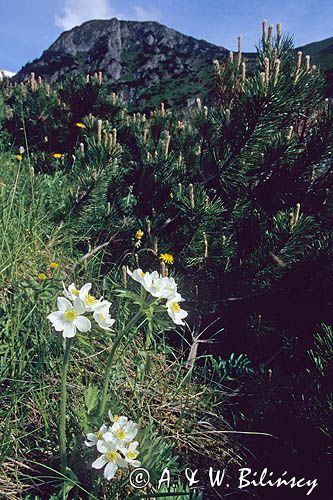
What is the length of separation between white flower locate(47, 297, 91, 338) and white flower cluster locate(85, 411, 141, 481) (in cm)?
29

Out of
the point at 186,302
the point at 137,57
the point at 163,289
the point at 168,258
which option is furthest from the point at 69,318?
the point at 137,57

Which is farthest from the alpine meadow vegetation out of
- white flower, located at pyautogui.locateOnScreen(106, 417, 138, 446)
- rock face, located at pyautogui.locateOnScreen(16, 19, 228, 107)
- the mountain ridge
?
rock face, located at pyautogui.locateOnScreen(16, 19, 228, 107)

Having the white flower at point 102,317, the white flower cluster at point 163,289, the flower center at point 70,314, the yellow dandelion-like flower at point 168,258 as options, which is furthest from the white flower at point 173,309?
the yellow dandelion-like flower at point 168,258

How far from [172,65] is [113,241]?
348 feet

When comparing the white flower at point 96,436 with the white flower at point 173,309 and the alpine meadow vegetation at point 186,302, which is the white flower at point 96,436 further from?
the white flower at point 173,309

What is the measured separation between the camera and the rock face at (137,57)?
291 feet

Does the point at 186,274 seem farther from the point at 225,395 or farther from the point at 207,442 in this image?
the point at 207,442

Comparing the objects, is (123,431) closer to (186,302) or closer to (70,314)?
(70,314)

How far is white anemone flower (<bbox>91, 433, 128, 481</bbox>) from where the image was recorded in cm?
119

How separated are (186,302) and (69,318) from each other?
128 centimetres

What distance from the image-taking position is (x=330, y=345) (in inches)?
58.3

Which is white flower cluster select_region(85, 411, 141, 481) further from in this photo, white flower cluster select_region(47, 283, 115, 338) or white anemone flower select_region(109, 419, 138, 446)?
white flower cluster select_region(47, 283, 115, 338)

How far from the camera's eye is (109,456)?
3.95ft

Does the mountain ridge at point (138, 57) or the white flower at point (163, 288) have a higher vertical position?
the mountain ridge at point (138, 57)
